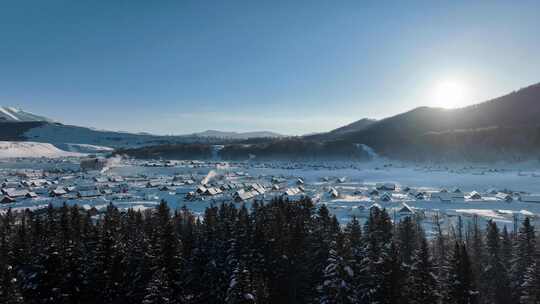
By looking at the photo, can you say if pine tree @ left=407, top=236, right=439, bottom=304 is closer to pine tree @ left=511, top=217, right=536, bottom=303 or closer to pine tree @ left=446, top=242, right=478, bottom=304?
pine tree @ left=446, top=242, right=478, bottom=304

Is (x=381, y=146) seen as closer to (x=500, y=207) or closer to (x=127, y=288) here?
(x=500, y=207)

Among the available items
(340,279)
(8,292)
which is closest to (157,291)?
(8,292)

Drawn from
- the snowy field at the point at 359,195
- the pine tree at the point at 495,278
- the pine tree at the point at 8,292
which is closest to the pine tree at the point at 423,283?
the pine tree at the point at 495,278

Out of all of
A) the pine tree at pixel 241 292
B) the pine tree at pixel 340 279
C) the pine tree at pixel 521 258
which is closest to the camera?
the pine tree at pixel 241 292

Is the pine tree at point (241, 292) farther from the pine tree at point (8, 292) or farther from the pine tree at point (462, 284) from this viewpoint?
the pine tree at point (462, 284)

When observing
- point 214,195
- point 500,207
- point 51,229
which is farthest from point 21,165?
point 500,207

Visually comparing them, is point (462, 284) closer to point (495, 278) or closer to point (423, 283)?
point (423, 283)

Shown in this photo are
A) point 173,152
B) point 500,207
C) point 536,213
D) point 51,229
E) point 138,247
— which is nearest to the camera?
point 138,247

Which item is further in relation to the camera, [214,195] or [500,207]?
[214,195]
